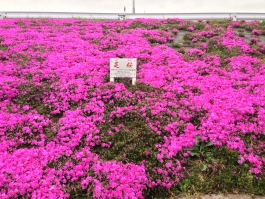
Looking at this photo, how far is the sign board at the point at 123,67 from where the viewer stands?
10.5 metres

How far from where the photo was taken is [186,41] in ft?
53.4

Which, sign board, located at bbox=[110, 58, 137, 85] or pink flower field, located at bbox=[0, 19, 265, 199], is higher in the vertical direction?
sign board, located at bbox=[110, 58, 137, 85]

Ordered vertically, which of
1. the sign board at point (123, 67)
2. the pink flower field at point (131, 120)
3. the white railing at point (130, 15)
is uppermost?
the white railing at point (130, 15)

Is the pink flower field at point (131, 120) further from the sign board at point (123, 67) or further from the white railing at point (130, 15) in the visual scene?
the white railing at point (130, 15)

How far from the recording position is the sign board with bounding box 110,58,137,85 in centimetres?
1047

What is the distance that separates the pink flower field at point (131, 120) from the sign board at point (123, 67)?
607 millimetres

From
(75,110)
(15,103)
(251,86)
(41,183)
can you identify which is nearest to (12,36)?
(15,103)

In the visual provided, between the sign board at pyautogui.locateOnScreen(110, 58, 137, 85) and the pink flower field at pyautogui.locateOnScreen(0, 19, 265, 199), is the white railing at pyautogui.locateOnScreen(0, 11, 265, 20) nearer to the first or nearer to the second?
the pink flower field at pyautogui.locateOnScreen(0, 19, 265, 199)

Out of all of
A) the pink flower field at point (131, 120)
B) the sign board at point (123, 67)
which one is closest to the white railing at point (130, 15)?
the pink flower field at point (131, 120)

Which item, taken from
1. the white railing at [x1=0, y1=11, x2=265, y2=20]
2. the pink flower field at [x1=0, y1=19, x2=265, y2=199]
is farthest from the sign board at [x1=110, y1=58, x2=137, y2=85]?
the white railing at [x1=0, y1=11, x2=265, y2=20]

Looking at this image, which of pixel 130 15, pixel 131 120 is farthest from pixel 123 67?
pixel 130 15

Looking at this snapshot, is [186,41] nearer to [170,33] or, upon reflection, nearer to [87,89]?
[170,33]

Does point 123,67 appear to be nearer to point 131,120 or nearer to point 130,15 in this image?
point 131,120

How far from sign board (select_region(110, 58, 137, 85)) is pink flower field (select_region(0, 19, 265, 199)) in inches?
23.9
